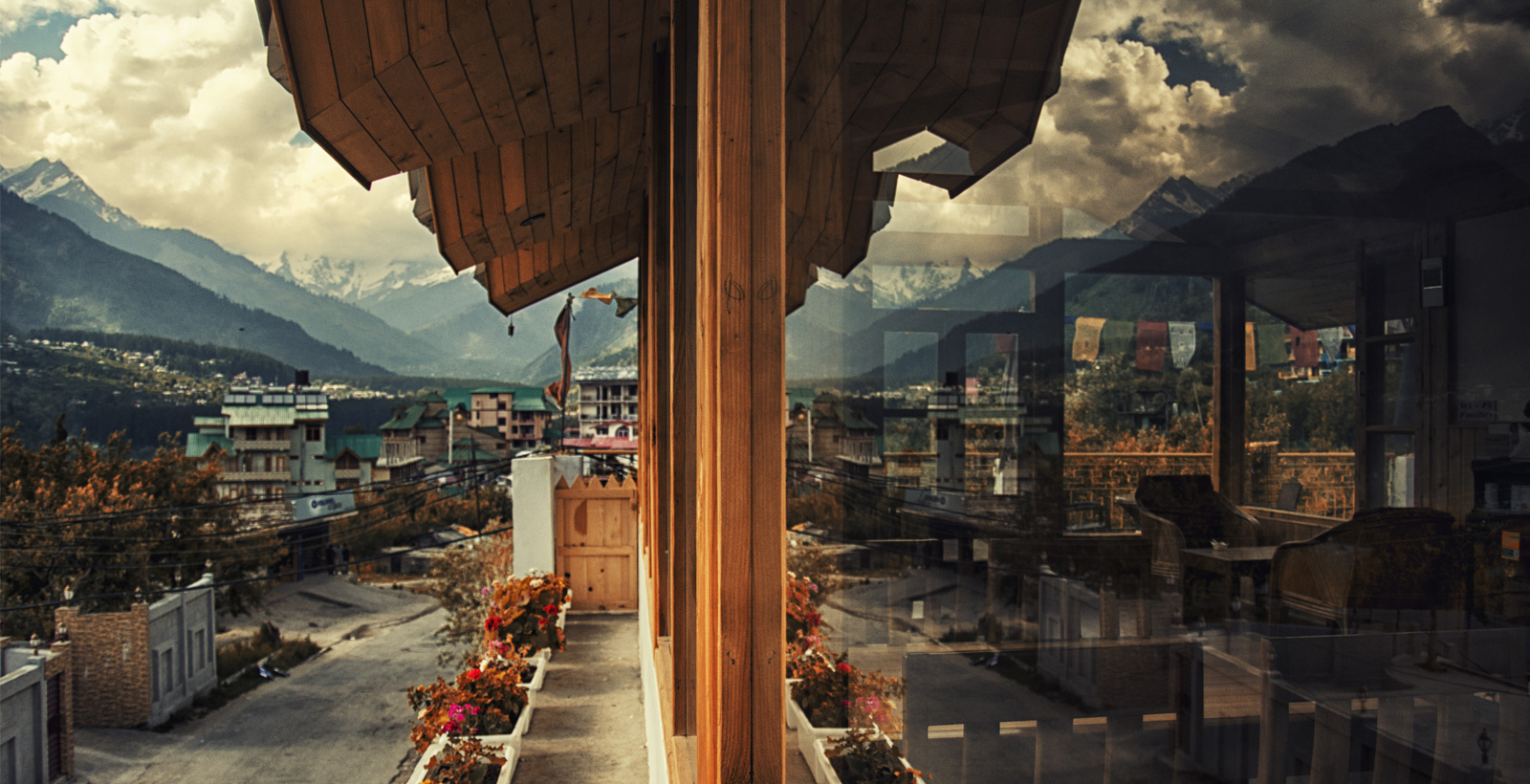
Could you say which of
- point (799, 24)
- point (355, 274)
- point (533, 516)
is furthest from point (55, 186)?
point (799, 24)

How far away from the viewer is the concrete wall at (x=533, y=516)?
19.9 ft

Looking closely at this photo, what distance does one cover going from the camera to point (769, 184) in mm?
686

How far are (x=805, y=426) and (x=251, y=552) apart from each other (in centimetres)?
3109

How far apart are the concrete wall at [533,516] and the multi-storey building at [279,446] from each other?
120ft

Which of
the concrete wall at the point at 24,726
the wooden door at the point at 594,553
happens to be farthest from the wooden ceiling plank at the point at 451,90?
the concrete wall at the point at 24,726

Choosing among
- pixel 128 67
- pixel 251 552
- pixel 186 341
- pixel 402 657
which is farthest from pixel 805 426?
pixel 128 67

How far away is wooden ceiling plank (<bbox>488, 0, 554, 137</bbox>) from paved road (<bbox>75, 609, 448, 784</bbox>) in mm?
25382

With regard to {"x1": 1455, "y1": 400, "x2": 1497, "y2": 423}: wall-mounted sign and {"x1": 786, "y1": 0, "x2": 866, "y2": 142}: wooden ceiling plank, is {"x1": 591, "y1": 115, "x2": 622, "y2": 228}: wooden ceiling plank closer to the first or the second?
{"x1": 786, "y1": 0, "x2": 866, "y2": 142}: wooden ceiling plank

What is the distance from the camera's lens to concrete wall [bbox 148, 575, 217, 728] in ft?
72.7

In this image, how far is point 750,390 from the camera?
0.69m

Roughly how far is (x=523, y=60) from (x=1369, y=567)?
78.2 inches

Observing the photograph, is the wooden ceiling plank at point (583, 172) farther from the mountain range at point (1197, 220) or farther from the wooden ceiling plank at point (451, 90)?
the mountain range at point (1197, 220)

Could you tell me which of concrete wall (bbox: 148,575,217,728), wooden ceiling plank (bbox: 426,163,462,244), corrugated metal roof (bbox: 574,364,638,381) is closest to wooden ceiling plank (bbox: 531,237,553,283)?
wooden ceiling plank (bbox: 426,163,462,244)

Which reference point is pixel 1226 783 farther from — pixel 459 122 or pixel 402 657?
pixel 402 657
